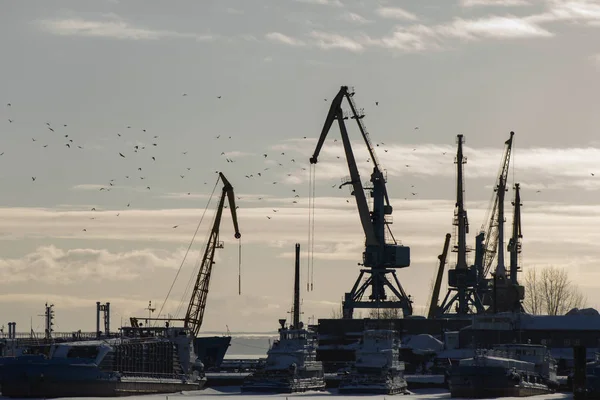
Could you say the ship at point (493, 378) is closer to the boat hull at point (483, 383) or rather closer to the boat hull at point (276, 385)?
the boat hull at point (483, 383)

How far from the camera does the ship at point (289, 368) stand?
14675 centimetres

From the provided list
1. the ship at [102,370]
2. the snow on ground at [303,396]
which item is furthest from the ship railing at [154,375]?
the snow on ground at [303,396]

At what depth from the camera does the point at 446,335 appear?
643 feet

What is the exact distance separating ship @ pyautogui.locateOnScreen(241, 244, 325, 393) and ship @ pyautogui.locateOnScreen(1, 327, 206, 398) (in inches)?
395

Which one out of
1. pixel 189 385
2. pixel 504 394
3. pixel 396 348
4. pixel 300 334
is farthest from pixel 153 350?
pixel 504 394

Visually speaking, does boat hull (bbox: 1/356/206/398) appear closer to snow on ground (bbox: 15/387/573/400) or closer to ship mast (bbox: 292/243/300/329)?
snow on ground (bbox: 15/387/573/400)

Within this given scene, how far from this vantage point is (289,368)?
148 metres

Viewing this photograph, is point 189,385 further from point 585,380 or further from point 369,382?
point 585,380

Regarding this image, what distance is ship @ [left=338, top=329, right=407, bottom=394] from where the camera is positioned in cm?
14450

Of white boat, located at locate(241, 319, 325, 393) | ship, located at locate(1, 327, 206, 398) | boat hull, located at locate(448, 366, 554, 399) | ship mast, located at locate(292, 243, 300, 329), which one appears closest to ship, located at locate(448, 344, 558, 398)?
boat hull, located at locate(448, 366, 554, 399)

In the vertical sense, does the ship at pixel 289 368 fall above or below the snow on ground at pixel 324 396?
above

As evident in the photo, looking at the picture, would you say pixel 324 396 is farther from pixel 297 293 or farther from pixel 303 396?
pixel 297 293

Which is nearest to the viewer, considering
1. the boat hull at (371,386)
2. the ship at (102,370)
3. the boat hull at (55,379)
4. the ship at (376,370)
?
the boat hull at (55,379)

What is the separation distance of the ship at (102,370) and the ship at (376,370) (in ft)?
63.2
